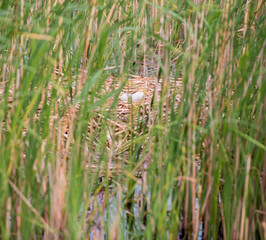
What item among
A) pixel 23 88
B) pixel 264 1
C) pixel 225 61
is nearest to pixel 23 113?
pixel 23 88

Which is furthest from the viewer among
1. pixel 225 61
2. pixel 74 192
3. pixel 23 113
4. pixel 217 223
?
pixel 217 223

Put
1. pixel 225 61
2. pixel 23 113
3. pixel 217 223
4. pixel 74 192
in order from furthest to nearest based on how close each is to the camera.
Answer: pixel 217 223 < pixel 225 61 < pixel 23 113 < pixel 74 192

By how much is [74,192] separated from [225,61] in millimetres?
609

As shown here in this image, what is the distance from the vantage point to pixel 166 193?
141cm

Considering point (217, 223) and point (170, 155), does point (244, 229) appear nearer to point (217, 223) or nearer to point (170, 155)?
point (217, 223)

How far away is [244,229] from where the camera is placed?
1614 millimetres

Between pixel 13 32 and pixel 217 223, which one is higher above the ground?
pixel 13 32

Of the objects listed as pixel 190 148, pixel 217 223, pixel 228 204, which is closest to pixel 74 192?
pixel 190 148

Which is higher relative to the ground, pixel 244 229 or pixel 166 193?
pixel 166 193

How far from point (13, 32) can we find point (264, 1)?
874 mm

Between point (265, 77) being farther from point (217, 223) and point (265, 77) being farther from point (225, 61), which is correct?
point (217, 223)

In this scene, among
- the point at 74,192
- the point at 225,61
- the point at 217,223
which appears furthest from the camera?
the point at 217,223

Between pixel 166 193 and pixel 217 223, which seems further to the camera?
pixel 217 223

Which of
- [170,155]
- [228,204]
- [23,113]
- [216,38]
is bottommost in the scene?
[228,204]
